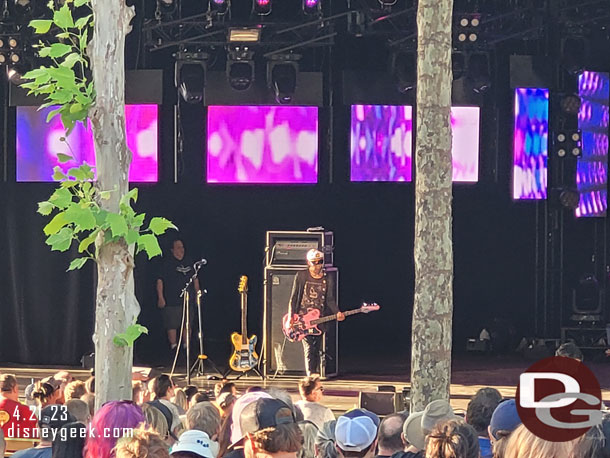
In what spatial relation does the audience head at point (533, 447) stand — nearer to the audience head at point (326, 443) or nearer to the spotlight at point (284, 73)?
the audience head at point (326, 443)

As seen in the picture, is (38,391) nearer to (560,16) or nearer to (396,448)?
(396,448)

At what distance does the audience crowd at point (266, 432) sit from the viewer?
3.71 meters

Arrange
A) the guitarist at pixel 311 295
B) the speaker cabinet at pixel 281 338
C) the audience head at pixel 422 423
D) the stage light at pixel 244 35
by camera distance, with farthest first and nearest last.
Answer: the stage light at pixel 244 35, the speaker cabinet at pixel 281 338, the guitarist at pixel 311 295, the audience head at pixel 422 423

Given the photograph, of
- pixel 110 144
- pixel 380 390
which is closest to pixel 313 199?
pixel 380 390

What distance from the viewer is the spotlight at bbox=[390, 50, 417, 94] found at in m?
12.5

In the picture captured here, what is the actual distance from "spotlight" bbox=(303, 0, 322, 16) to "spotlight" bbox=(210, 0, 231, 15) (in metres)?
0.80

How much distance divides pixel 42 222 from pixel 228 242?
86.2 inches

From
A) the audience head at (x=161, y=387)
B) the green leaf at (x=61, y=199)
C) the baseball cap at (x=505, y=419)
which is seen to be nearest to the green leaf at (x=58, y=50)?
the green leaf at (x=61, y=199)

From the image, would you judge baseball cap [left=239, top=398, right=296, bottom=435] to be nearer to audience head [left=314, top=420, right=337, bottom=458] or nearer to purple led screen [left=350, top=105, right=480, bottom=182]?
audience head [left=314, top=420, right=337, bottom=458]

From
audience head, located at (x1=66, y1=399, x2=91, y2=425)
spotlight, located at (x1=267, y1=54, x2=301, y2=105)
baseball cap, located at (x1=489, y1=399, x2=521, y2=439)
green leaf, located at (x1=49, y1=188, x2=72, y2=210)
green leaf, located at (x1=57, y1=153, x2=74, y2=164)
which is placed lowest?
audience head, located at (x1=66, y1=399, x2=91, y2=425)

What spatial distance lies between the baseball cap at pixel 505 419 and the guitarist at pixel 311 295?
6639mm

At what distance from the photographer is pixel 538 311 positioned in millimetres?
13531

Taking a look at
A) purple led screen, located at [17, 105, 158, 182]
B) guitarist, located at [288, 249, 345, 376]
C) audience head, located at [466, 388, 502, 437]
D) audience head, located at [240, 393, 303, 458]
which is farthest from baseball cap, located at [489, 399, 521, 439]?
purple led screen, located at [17, 105, 158, 182]

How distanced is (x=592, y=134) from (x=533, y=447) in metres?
10.5
